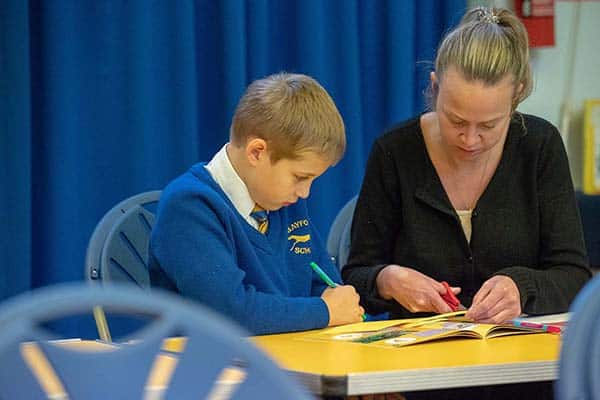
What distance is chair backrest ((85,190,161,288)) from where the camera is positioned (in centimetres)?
215

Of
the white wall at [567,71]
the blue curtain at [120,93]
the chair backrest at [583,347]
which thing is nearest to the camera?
the chair backrest at [583,347]

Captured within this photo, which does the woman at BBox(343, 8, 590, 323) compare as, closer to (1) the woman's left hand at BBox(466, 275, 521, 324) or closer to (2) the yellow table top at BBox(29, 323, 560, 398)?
(1) the woman's left hand at BBox(466, 275, 521, 324)

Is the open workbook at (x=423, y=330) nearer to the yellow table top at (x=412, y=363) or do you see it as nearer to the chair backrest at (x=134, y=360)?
the yellow table top at (x=412, y=363)

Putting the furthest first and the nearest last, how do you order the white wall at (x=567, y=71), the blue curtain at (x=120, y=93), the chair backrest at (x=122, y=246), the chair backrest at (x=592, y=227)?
the white wall at (x=567, y=71) → the chair backrest at (x=592, y=227) → the blue curtain at (x=120, y=93) → the chair backrest at (x=122, y=246)

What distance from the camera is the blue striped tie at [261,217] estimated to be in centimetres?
192

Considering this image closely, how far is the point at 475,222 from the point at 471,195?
0.07 meters

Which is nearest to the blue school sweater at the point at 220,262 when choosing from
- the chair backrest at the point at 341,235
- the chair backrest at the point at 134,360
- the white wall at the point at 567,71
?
the chair backrest at the point at 341,235

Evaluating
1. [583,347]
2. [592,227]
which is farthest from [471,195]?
[592,227]

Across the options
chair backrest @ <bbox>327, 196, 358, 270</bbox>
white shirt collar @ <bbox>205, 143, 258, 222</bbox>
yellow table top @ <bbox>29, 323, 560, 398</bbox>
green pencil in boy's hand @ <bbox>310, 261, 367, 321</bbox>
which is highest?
white shirt collar @ <bbox>205, 143, 258, 222</bbox>

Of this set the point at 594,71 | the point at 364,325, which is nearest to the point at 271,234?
the point at 364,325

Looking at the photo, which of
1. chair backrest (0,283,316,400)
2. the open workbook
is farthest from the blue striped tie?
chair backrest (0,283,316,400)

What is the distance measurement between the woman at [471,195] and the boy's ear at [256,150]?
36 cm

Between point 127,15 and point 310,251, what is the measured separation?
107 centimetres

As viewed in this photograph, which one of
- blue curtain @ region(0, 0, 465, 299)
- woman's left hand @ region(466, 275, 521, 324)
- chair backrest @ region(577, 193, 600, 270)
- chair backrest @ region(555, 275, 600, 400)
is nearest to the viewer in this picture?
chair backrest @ region(555, 275, 600, 400)
